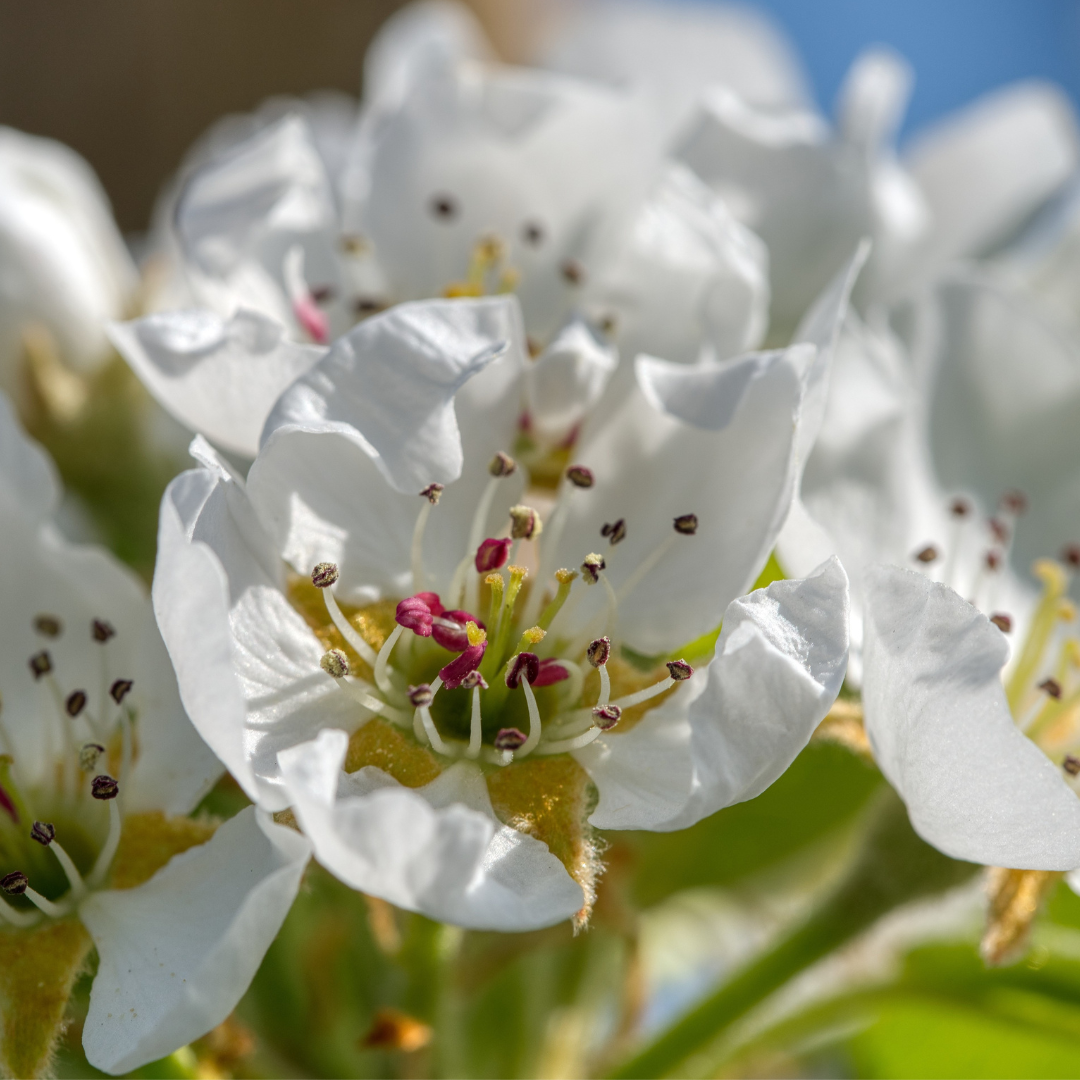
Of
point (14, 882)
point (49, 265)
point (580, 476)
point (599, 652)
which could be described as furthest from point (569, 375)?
point (49, 265)

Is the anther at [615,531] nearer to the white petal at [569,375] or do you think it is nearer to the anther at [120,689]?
the white petal at [569,375]

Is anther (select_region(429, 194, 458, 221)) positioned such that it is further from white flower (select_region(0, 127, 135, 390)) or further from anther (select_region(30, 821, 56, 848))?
anther (select_region(30, 821, 56, 848))

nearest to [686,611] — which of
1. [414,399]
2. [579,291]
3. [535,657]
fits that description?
[535,657]

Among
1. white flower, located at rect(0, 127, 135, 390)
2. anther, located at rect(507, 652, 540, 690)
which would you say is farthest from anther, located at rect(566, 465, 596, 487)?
white flower, located at rect(0, 127, 135, 390)

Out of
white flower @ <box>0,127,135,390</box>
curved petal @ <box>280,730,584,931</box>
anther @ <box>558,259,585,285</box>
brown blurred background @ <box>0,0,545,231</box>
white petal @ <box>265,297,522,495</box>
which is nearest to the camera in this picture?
curved petal @ <box>280,730,584,931</box>

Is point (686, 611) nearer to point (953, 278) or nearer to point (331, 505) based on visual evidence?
point (331, 505)

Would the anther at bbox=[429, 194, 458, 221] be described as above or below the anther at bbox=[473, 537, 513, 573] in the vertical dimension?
above

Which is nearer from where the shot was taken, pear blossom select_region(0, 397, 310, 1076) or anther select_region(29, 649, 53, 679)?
pear blossom select_region(0, 397, 310, 1076)

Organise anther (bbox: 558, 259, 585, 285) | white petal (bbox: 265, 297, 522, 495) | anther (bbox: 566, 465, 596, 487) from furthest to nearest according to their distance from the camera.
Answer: anther (bbox: 558, 259, 585, 285), anther (bbox: 566, 465, 596, 487), white petal (bbox: 265, 297, 522, 495)

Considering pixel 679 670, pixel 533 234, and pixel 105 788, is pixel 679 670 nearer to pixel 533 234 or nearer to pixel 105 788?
pixel 105 788
